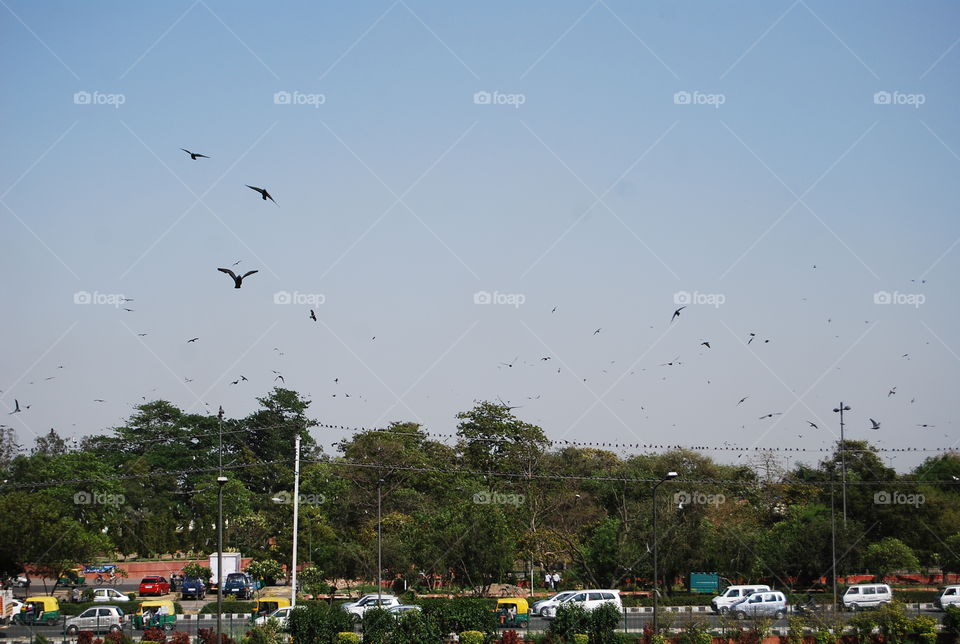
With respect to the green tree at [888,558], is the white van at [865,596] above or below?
below

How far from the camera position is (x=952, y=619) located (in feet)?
123

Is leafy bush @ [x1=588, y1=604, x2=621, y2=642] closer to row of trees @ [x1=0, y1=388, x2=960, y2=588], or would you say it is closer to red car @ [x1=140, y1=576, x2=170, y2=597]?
row of trees @ [x1=0, y1=388, x2=960, y2=588]

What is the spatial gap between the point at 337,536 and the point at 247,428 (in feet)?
117

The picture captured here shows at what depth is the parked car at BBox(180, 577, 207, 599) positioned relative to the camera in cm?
5462

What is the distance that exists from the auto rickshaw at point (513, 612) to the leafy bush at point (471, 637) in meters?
5.34

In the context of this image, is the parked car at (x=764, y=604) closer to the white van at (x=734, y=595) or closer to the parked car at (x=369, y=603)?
the white van at (x=734, y=595)

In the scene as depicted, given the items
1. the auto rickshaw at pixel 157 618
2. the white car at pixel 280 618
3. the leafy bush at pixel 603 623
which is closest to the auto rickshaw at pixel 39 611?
the auto rickshaw at pixel 157 618

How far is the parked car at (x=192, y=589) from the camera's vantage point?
179ft

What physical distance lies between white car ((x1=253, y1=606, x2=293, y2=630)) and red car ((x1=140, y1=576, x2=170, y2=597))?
58.6 ft

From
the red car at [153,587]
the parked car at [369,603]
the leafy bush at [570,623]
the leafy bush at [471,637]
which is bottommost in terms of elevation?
the red car at [153,587]

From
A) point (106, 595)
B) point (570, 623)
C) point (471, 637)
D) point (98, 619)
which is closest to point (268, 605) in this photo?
point (98, 619)

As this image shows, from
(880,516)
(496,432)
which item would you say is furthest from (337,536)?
(880,516)

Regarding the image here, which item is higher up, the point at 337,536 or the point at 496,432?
the point at 496,432

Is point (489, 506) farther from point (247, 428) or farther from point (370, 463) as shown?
point (247, 428)
